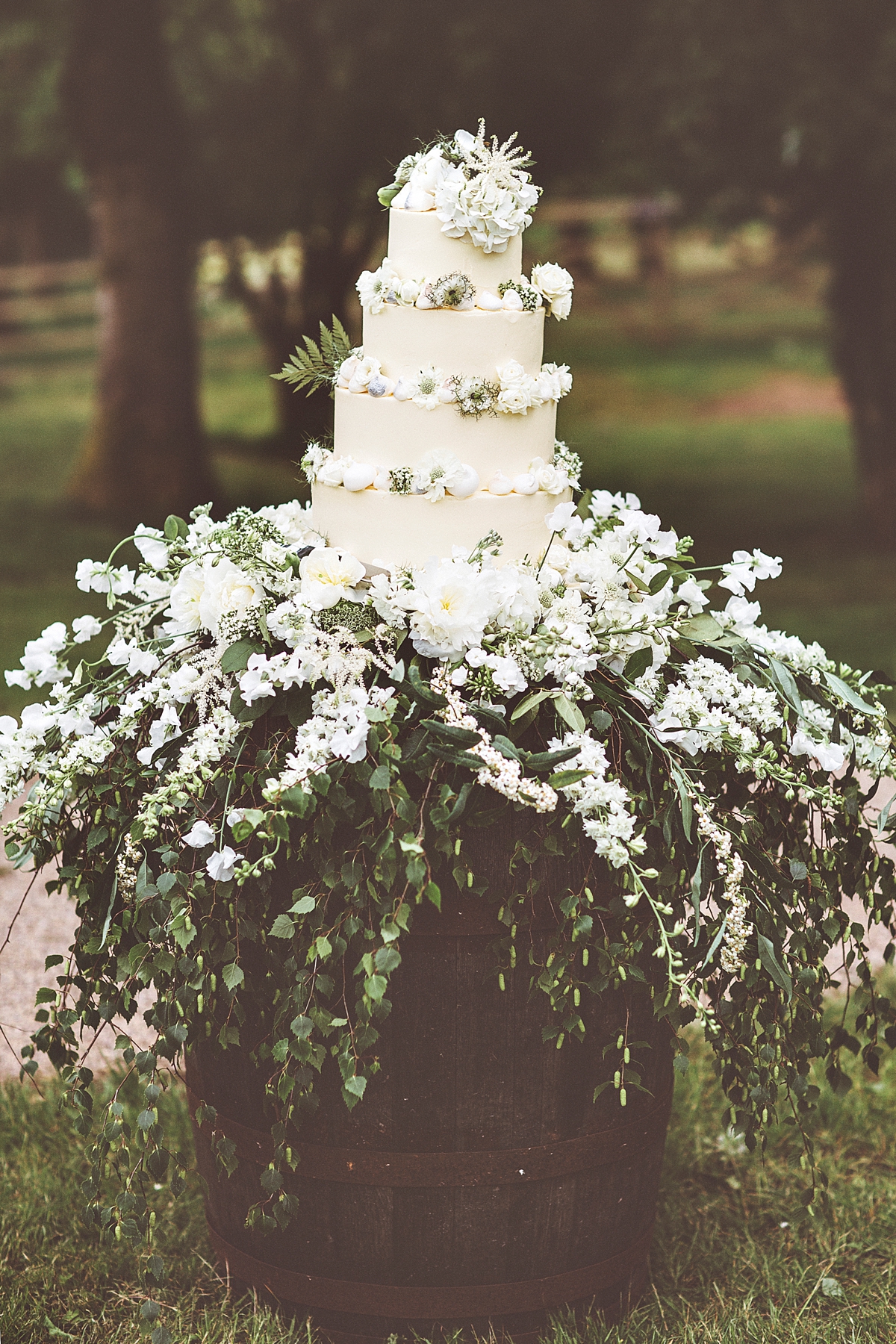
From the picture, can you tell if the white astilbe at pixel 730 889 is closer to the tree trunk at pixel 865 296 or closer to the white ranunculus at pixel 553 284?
the white ranunculus at pixel 553 284

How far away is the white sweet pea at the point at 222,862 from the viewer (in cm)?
209

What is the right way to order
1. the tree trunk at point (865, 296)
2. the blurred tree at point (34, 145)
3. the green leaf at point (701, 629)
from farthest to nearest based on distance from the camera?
the blurred tree at point (34, 145) < the tree trunk at point (865, 296) < the green leaf at point (701, 629)

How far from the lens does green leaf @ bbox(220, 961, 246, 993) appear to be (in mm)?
2084

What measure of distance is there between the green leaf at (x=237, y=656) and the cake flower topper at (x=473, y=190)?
790 millimetres

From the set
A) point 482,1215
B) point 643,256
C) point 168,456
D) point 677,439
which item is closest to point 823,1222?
point 482,1215

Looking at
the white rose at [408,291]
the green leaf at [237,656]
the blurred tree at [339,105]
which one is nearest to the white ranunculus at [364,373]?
→ the white rose at [408,291]

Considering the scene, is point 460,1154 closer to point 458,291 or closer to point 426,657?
point 426,657

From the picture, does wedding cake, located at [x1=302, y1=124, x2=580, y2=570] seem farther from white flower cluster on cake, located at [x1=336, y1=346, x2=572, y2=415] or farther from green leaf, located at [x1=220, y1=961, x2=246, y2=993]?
green leaf, located at [x1=220, y1=961, x2=246, y2=993]

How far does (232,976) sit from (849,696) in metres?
1.21

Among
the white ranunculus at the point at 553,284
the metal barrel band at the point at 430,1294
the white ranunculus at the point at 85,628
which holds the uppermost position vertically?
the white ranunculus at the point at 553,284

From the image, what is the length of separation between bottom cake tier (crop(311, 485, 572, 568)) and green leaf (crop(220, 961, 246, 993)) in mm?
736

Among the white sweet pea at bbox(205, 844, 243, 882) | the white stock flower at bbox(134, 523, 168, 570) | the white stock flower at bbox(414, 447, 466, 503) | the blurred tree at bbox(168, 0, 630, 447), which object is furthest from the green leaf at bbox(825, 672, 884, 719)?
the blurred tree at bbox(168, 0, 630, 447)

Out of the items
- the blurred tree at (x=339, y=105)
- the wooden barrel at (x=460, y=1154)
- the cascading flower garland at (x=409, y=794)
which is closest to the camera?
the cascading flower garland at (x=409, y=794)

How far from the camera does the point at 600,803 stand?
6.86ft
